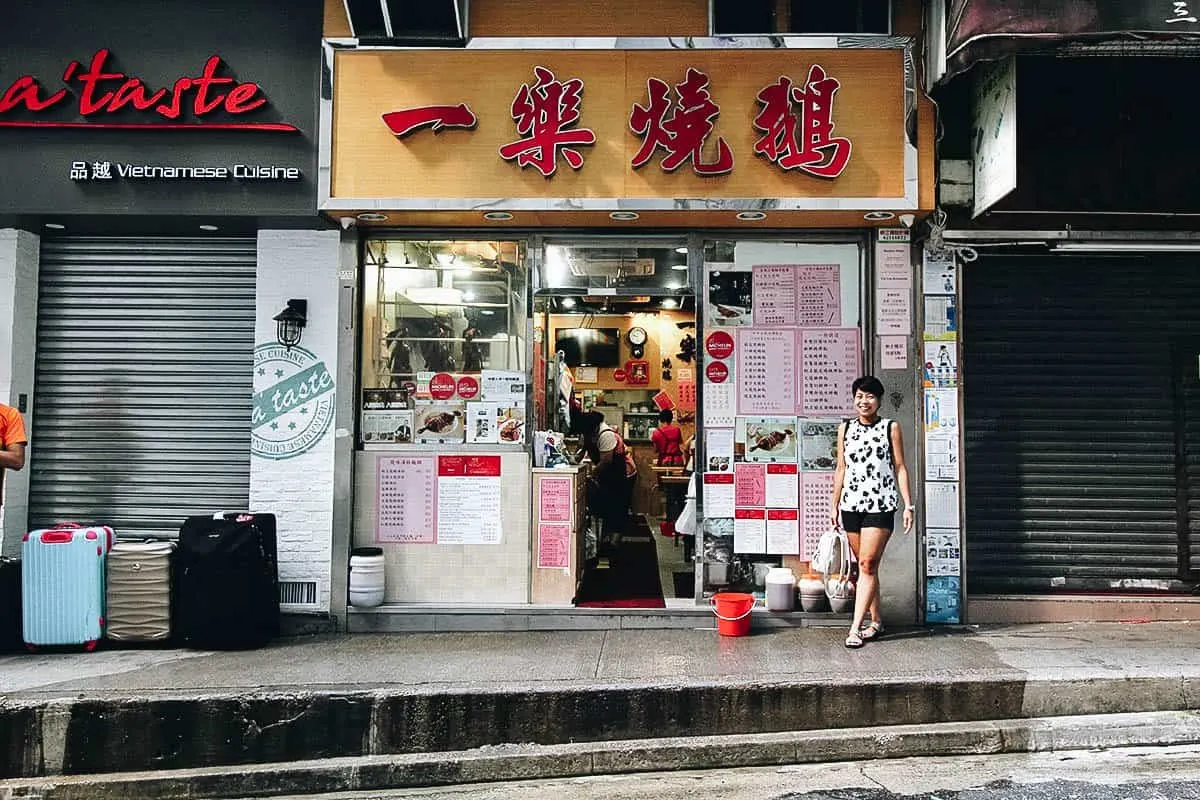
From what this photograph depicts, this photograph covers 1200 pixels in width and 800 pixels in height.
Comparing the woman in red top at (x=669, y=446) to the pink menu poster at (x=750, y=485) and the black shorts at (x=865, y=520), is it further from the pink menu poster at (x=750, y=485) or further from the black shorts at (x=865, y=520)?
the black shorts at (x=865, y=520)

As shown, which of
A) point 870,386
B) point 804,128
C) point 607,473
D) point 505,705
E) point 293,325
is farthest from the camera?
point 607,473

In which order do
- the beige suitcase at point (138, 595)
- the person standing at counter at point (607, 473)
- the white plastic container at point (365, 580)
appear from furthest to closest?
the person standing at counter at point (607, 473) → the white plastic container at point (365, 580) → the beige suitcase at point (138, 595)

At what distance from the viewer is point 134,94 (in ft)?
21.5

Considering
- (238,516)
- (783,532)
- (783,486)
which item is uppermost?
(783,486)

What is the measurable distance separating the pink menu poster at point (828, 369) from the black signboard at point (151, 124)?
4240mm

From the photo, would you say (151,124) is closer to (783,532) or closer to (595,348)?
(783,532)

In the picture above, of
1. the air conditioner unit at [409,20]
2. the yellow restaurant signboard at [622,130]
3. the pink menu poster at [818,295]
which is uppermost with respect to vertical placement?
the air conditioner unit at [409,20]

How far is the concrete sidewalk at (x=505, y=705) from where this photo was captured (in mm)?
5016

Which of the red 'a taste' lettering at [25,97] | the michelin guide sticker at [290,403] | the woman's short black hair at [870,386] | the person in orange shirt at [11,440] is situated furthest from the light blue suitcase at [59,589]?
the woman's short black hair at [870,386]

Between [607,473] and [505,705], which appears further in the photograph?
[607,473]

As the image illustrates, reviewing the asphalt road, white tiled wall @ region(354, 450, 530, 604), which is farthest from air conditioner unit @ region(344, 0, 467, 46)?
the asphalt road

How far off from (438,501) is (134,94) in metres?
4.06

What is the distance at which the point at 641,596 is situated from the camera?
24.2 ft

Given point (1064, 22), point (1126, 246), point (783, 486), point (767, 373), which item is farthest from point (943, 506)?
point (1064, 22)
